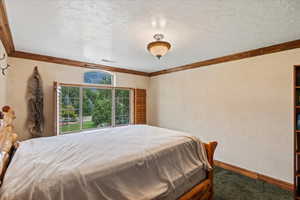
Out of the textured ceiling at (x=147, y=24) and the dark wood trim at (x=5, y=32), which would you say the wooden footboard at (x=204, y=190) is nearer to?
the textured ceiling at (x=147, y=24)

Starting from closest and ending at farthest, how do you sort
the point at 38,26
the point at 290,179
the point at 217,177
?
1. the point at 38,26
2. the point at 290,179
3. the point at 217,177

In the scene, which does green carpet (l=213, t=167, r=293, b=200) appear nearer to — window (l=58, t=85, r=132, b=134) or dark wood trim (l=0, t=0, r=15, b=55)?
window (l=58, t=85, r=132, b=134)

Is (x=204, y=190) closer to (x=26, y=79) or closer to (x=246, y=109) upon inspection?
(x=246, y=109)

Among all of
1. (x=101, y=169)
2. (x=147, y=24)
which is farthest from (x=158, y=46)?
(x=101, y=169)

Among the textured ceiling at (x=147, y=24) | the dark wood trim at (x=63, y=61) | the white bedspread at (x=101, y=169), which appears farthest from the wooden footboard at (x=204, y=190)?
the dark wood trim at (x=63, y=61)

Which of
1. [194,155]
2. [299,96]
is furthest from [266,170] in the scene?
[194,155]

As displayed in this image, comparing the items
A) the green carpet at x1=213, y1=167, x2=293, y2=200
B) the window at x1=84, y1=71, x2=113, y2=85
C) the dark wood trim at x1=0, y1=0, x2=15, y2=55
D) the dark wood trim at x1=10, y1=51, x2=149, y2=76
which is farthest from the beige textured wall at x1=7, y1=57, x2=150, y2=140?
the green carpet at x1=213, y1=167, x2=293, y2=200

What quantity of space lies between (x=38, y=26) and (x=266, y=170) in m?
4.27

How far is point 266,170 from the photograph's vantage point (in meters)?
2.59

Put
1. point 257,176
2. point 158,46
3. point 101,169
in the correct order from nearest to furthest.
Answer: point 101,169, point 158,46, point 257,176

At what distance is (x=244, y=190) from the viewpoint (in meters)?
2.35

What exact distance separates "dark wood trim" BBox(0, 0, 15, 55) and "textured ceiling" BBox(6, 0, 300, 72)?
0.05 m

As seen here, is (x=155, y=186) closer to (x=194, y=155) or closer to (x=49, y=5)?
(x=194, y=155)

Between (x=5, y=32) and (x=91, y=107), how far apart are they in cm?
224
